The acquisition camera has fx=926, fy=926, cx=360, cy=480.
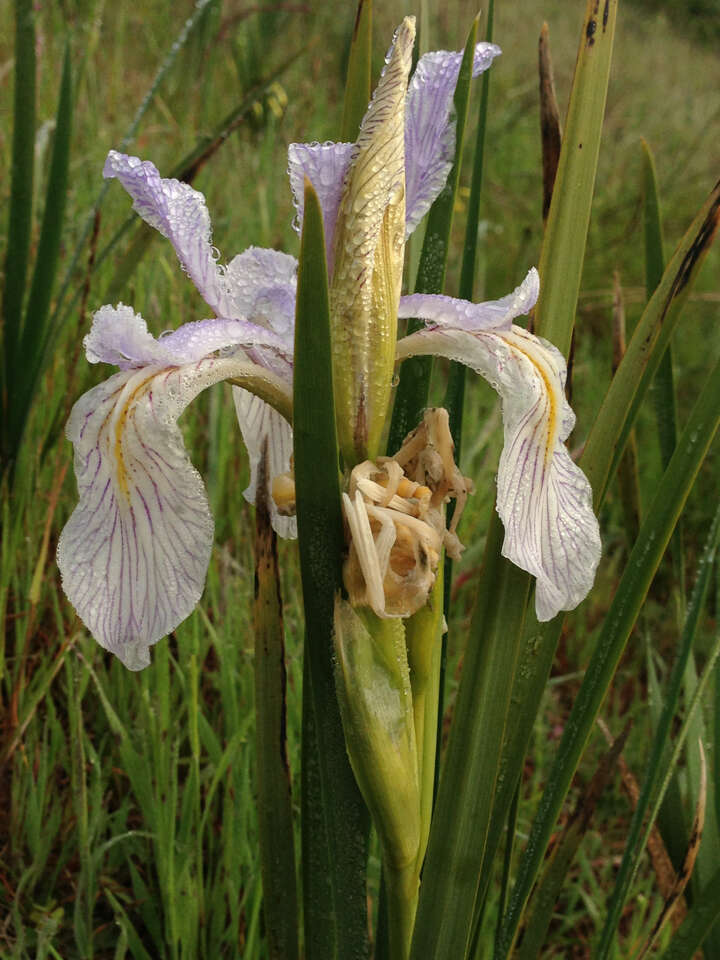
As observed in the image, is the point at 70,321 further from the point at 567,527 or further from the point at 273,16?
the point at 273,16

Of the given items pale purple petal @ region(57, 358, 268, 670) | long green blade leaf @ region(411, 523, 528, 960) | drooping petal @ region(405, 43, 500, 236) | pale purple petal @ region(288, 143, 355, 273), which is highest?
drooping petal @ region(405, 43, 500, 236)

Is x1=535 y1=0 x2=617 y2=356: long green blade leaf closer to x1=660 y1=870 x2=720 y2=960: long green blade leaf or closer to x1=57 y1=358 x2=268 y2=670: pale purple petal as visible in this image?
x1=57 y1=358 x2=268 y2=670: pale purple petal

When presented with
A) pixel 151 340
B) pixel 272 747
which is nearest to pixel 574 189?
pixel 151 340

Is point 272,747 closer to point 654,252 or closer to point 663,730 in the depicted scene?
point 663,730

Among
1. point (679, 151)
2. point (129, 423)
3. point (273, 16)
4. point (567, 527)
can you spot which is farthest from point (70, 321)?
point (679, 151)

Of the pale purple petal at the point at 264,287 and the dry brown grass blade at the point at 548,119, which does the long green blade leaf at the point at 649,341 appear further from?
the pale purple petal at the point at 264,287

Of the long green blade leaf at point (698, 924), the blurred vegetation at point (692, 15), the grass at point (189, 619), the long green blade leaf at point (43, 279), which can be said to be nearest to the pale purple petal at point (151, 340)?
the grass at point (189, 619)

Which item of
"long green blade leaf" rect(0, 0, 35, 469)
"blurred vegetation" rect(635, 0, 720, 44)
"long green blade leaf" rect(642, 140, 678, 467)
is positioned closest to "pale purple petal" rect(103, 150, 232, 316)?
"long green blade leaf" rect(642, 140, 678, 467)
